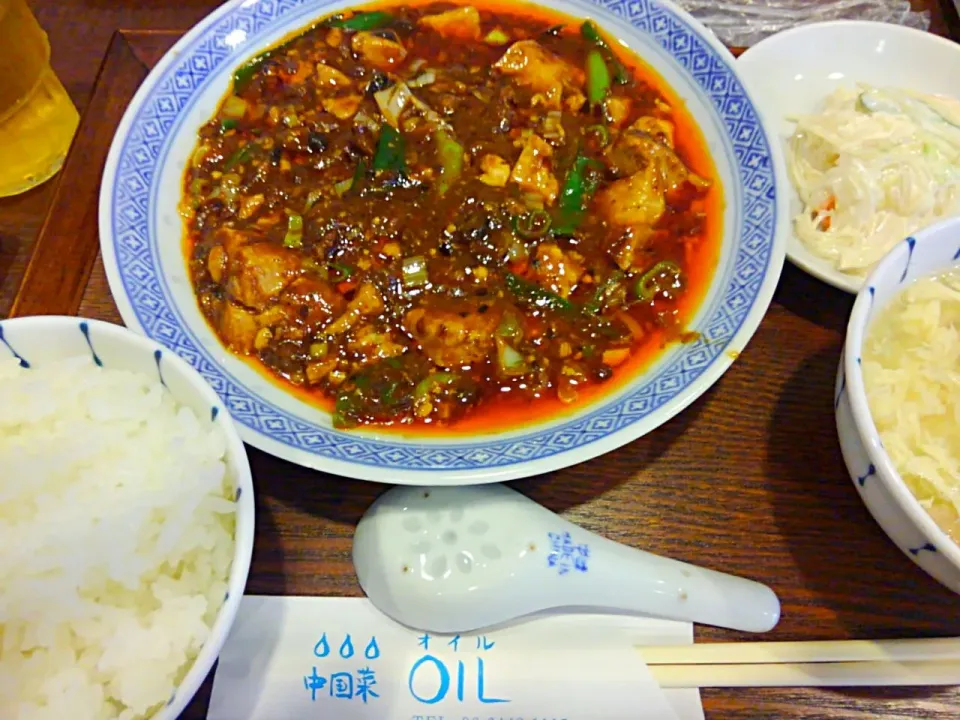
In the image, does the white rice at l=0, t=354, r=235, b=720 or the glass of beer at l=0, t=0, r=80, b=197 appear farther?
the glass of beer at l=0, t=0, r=80, b=197

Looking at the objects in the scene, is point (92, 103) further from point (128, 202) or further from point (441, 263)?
point (441, 263)

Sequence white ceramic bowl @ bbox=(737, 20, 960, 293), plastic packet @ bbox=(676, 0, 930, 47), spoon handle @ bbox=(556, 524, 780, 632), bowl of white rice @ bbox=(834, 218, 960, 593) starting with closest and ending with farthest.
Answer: bowl of white rice @ bbox=(834, 218, 960, 593) → spoon handle @ bbox=(556, 524, 780, 632) → white ceramic bowl @ bbox=(737, 20, 960, 293) → plastic packet @ bbox=(676, 0, 930, 47)

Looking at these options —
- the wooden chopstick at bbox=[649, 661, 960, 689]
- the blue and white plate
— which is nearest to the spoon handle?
the wooden chopstick at bbox=[649, 661, 960, 689]

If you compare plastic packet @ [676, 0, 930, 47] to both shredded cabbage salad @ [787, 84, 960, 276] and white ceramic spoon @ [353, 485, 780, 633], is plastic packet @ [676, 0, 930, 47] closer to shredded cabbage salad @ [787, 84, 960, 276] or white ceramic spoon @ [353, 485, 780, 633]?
shredded cabbage salad @ [787, 84, 960, 276]

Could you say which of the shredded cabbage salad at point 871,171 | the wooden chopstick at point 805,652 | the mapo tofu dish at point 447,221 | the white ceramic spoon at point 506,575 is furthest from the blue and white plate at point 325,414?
the wooden chopstick at point 805,652

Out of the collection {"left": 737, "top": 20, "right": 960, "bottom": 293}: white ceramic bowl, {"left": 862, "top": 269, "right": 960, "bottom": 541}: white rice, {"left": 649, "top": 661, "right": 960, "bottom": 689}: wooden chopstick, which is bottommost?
{"left": 649, "top": 661, "right": 960, "bottom": 689}: wooden chopstick
